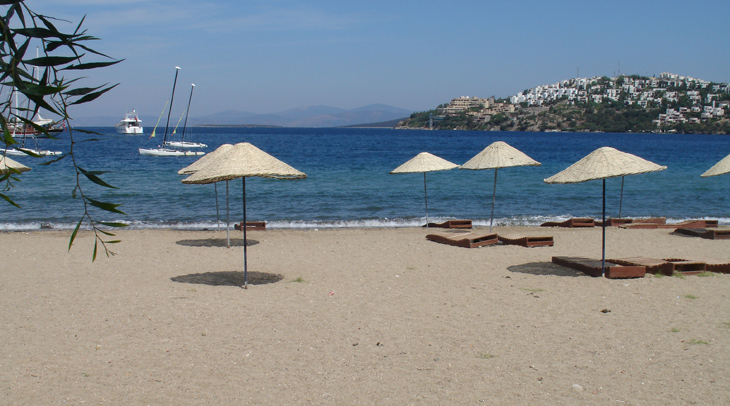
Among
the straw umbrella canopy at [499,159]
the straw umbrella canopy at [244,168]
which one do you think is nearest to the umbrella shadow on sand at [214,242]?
the straw umbrella canopy at [244,168]

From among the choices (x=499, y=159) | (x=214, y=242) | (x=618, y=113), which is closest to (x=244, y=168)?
(x=214, y=242)

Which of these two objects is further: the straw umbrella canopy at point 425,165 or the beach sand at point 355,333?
the straw umbrella canopy at point 425,165

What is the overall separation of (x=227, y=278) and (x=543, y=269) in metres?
5.25

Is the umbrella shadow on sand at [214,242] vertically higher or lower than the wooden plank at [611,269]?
lower

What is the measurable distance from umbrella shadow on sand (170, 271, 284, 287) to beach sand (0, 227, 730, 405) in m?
0.03

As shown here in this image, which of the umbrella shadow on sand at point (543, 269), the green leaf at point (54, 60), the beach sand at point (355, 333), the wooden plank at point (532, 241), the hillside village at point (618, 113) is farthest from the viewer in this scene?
the hillside village at point (618, 113)

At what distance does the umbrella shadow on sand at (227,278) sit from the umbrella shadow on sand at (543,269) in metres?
3.99

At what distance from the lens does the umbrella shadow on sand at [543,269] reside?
9.43m

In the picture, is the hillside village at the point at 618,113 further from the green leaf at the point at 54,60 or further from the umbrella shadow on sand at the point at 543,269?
the green leaf at the point at 54,60

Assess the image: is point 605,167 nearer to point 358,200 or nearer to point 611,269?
point 611,269

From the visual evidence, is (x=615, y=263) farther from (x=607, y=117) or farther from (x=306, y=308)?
(x=607, y=117)

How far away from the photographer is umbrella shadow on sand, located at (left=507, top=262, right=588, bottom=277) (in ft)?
30.9

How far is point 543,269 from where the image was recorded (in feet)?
32.0

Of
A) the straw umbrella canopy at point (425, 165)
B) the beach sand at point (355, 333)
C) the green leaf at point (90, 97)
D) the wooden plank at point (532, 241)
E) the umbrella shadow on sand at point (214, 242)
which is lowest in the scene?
the umbrella shadow on sand at point (214, 242)
